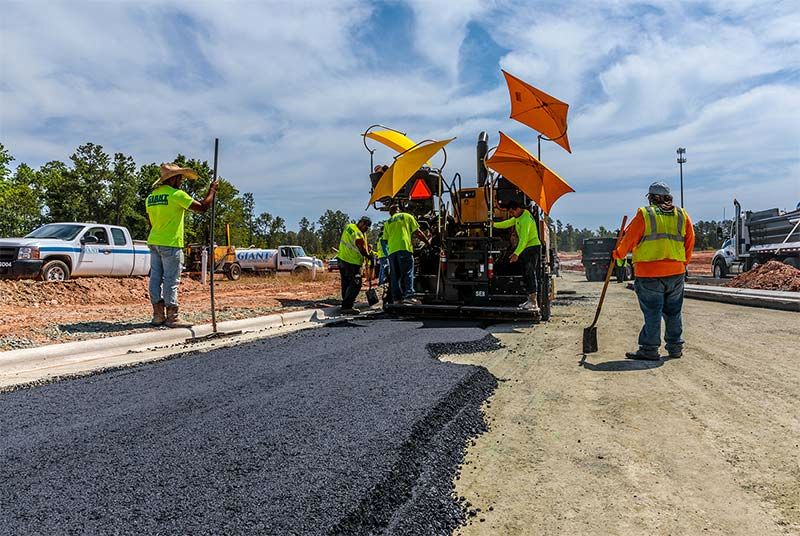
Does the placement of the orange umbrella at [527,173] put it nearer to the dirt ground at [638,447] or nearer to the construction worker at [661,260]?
the construction worker at [661,260]

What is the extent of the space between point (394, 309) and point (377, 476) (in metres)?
5.64

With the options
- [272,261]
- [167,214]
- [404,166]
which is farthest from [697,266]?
[167,214]

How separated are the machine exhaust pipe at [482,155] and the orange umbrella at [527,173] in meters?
0.72

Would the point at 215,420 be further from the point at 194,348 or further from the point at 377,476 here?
the point at 194,348

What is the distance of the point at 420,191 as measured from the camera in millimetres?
8672

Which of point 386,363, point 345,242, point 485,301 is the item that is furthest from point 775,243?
point 386,363

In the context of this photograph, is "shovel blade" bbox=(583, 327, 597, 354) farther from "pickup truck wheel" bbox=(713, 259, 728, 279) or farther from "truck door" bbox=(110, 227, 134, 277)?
"pickup truck wheel" bbox=(713, 259, 728, 279)

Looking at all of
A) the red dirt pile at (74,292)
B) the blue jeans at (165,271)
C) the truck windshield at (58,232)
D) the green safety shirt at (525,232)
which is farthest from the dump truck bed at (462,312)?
the truck windshield at (58,232)

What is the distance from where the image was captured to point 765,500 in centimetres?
225

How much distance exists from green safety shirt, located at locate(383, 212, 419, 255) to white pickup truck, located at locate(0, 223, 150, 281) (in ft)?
28.2

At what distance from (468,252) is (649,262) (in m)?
3.04

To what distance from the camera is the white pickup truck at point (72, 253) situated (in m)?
11.6

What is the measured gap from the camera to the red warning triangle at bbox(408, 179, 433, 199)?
863cm

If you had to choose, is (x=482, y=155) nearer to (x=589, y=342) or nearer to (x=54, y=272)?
(x=589, y=342)
